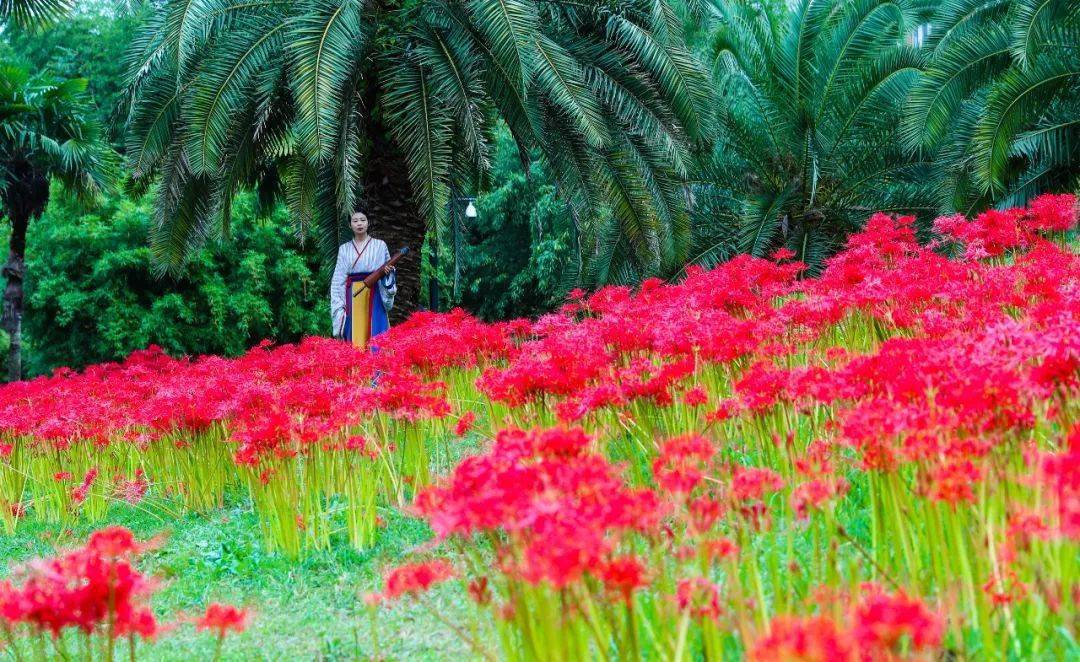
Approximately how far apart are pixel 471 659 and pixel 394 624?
0.53m

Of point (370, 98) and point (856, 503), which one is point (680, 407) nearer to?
point (856, 503)

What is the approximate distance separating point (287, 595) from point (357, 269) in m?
5.62

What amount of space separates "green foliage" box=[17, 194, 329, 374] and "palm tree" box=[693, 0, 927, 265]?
10.5 m

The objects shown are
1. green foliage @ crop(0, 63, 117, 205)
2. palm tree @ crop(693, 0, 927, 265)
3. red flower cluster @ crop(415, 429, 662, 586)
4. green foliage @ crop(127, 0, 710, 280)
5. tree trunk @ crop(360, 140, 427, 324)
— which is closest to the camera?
red flower cluster @ crop(415, 429, 662, 586)

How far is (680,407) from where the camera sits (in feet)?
13.0

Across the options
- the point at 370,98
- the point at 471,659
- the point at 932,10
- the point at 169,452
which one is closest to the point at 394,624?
the point at 471,659

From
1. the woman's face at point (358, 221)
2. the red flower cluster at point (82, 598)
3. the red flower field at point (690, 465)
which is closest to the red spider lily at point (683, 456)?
the red flower field at point (690, 465)

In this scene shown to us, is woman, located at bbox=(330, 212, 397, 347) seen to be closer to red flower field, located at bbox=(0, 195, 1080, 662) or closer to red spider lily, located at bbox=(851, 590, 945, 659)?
red flower field, located at bbox=(0, 195, 1080, 662)

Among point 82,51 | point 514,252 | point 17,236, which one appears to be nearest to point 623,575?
point 17,236

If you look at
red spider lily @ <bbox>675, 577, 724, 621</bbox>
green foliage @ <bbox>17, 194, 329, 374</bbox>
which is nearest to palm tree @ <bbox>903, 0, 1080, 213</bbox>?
red spider lily @ <bbox>675, 577, 724, 621</bbox>

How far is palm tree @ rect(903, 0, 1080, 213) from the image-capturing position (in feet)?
30.6

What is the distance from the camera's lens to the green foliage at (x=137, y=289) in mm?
20281

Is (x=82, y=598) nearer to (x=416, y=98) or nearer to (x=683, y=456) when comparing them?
(x=683, y=456)

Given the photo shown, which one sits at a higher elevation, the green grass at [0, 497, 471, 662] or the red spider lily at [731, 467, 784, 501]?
the red spider lily at [731, 467, 784, 501]
